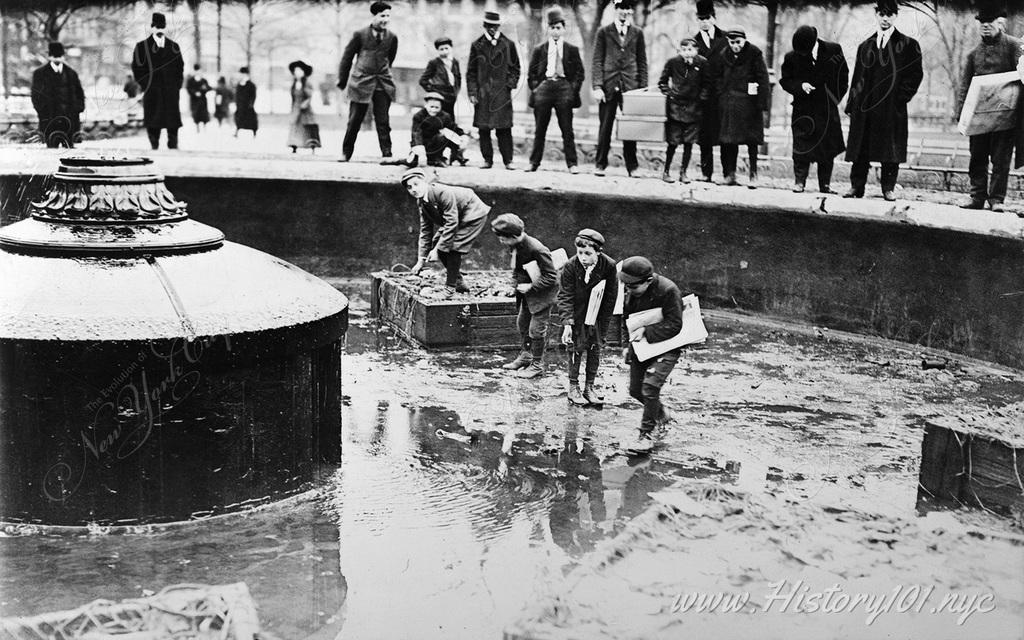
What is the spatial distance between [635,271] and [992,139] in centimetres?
503

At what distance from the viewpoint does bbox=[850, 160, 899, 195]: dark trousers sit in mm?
12430

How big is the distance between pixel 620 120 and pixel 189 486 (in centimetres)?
927

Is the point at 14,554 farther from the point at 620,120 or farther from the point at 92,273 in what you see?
the point at 620,120

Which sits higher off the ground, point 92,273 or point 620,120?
point 620,120

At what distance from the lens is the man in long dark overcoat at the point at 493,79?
15.3m

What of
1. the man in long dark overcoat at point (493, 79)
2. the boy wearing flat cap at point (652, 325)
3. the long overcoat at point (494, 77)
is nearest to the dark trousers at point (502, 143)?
the man in long dark overcoat at point (493, 79)

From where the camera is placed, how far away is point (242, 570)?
226 inches

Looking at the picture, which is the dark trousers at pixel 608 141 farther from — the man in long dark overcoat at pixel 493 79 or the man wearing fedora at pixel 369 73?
the man wearing fedora at pixel 369 73

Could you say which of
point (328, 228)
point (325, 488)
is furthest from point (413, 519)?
point (328, 228)

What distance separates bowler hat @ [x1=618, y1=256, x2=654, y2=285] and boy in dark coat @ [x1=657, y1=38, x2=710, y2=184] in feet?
18.8

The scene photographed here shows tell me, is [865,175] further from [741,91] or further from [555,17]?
[555,17]

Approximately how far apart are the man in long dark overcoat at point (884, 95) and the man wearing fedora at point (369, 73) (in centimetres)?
594

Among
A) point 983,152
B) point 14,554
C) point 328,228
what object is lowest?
point 14,554

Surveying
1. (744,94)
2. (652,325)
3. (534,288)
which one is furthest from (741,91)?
(652,325)
